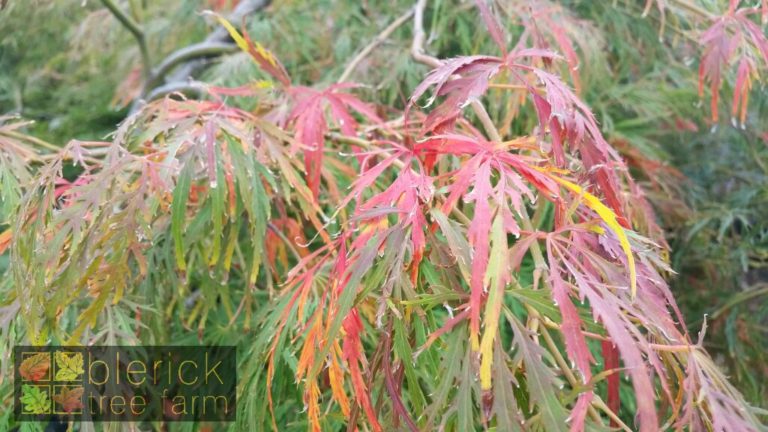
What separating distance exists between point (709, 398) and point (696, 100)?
3.13 feet

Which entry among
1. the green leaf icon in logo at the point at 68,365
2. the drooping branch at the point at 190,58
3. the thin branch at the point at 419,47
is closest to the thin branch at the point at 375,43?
the thin branch at the point at 419,47

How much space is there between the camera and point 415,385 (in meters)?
0.60

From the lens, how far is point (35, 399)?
0.84m

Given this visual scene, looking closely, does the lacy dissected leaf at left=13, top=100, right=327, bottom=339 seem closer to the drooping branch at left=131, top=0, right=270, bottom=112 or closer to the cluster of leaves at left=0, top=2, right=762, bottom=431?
the cluster of leaves at left=0, top=2, right=762, bottom=431

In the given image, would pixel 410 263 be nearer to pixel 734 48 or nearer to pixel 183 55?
pixel 734 48

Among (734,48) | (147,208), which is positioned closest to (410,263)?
(147,208)

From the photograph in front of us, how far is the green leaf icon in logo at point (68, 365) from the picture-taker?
824mm

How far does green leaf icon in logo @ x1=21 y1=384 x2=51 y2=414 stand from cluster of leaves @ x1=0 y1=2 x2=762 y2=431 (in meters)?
0.08

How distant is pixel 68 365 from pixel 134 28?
85 cm

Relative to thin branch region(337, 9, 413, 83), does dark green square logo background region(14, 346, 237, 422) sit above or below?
below

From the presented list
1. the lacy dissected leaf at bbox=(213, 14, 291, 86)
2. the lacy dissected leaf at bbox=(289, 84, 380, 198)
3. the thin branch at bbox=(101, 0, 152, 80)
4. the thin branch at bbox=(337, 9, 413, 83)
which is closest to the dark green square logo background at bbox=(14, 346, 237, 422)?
the lacy dissected leaf at bbox=(289, 84, 380, 198)

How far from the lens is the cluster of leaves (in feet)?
1.83

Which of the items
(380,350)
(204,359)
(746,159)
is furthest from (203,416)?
(746,159)

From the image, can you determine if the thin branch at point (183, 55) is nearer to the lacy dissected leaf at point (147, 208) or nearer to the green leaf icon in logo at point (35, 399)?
the lacy dissected leaf at point (147, 208)
